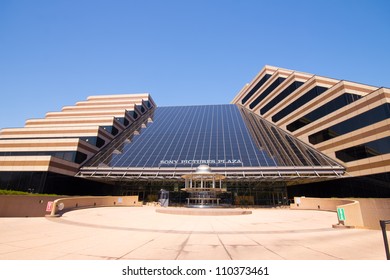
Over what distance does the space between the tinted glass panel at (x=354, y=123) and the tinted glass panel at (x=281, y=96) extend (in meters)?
12.2

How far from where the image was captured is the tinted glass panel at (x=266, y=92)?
49041mm

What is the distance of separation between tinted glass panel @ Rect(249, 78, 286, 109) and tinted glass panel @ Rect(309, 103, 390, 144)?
61.7ft

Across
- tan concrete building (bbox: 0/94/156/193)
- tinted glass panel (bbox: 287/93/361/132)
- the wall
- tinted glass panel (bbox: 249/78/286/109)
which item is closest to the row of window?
tan concrete building (bbox: 0/94/156/193)

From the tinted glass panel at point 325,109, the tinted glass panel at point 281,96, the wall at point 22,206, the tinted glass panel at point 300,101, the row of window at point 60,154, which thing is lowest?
the wall at point 22,206

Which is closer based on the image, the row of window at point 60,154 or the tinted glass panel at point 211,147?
the tinted glass panel at point 211,147

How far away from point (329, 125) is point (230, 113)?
2711cm

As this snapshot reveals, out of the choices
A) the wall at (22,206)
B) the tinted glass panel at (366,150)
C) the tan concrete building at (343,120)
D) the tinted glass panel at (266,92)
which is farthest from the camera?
the tinted glass panel at (266,92)

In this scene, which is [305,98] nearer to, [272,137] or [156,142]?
[272,137]

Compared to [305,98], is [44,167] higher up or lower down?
lower down

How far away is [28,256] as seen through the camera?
5789mm

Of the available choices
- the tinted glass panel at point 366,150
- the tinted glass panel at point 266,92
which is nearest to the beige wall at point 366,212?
the tinted glass panel at point 366,150

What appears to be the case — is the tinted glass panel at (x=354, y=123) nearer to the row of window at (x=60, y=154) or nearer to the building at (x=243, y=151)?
the building at (x=243, y=151)

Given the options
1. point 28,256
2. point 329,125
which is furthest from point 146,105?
point 28,256

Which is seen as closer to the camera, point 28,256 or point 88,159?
point 28,256
